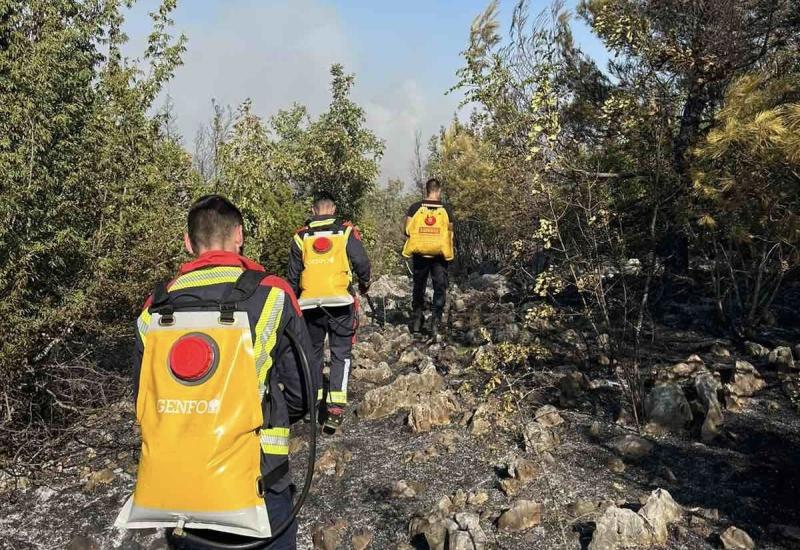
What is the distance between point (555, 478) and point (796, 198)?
2.75 meters

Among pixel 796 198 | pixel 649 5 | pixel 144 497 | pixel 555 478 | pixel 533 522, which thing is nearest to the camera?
pixel 144 497

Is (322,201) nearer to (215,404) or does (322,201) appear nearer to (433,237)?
(433,237)

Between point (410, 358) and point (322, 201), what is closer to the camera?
point (322, 201)

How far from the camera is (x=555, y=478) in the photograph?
3.89 meters

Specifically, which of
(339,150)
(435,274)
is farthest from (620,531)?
(339,150)

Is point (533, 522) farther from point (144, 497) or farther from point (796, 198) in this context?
point (796, 198)

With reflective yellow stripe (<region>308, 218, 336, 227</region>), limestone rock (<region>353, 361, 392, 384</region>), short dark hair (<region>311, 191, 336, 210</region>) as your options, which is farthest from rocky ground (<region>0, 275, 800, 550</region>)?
short dark hair (<region>311, 191, 336, 210</region>)

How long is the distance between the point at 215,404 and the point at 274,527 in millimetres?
535

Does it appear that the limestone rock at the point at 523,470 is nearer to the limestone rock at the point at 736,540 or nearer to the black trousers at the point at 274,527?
the limestone rock at the point at 736,540

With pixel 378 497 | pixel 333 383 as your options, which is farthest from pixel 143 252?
pixel 378 497

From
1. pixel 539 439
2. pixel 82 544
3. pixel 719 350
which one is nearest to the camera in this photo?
pixel 82 544

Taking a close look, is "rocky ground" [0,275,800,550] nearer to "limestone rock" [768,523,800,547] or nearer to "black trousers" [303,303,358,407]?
A: "limestone rock" [768,523,800,547]

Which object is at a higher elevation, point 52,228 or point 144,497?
point 52,228

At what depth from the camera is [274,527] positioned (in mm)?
2129
